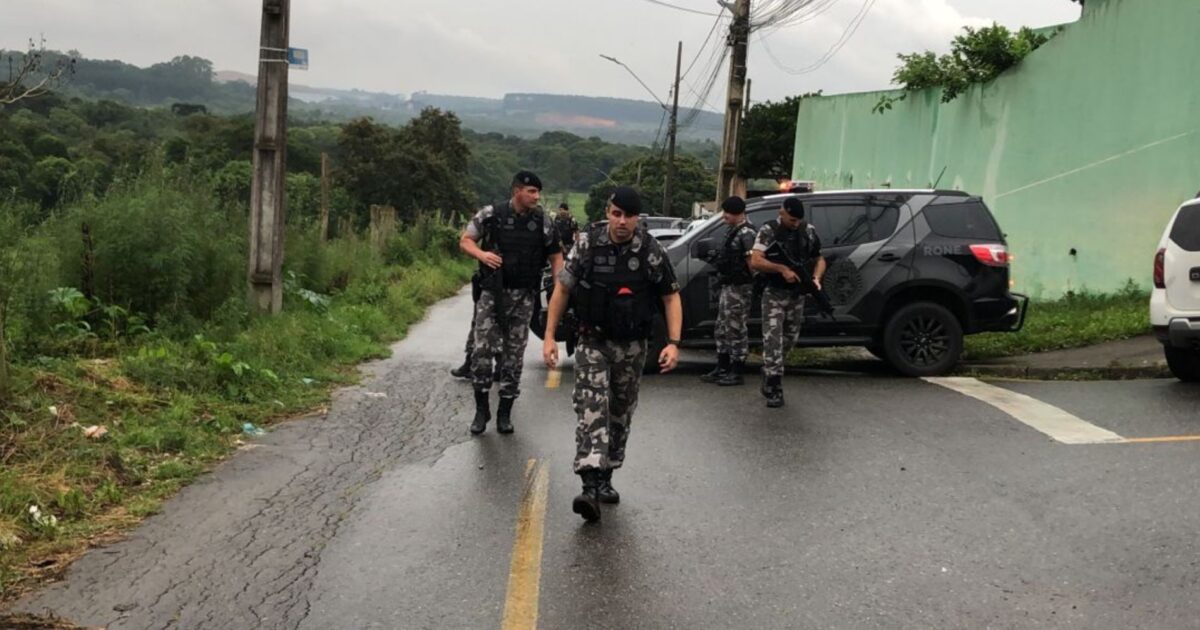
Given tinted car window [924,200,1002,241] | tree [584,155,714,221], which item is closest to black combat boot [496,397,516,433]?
tinted car window [924,200,1002,241]

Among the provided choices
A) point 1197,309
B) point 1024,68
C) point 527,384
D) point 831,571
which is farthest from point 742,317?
point 1024,68

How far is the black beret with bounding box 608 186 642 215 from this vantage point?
18.3 feet

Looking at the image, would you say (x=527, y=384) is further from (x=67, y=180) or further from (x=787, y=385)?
(x=67, y=180)

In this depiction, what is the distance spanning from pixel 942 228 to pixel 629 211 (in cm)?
573

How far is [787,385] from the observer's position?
33.0 feet

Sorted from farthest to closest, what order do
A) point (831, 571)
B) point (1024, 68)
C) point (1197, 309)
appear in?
point (1024, 68) < point (1197, 309) < point (831, 571)

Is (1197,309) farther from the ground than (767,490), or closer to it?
farther from the ground

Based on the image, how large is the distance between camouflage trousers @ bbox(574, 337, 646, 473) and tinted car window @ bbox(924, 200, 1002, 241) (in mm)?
5501

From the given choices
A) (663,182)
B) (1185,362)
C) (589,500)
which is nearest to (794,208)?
(1185,362)

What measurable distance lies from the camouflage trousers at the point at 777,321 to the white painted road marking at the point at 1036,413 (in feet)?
5.70

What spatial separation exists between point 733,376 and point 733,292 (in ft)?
2.60

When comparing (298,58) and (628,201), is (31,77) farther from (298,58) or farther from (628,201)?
(298,58)

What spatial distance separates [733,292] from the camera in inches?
387

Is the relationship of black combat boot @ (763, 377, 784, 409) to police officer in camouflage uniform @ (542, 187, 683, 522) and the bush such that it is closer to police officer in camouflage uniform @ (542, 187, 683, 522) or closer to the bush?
police officer in camouflage uniform @ (542, 187, 683, 522)
